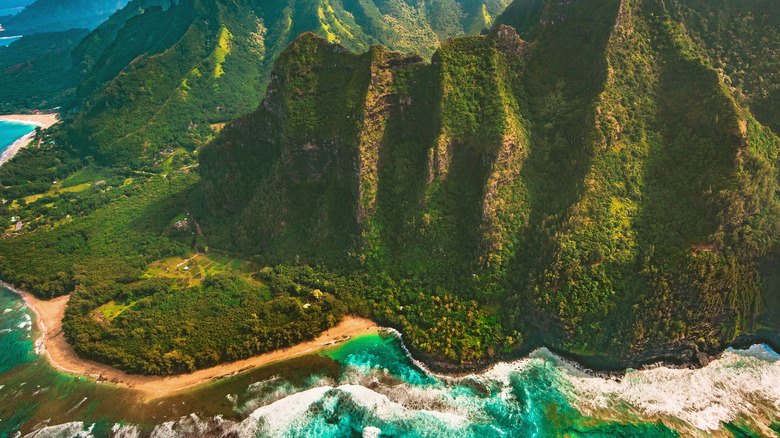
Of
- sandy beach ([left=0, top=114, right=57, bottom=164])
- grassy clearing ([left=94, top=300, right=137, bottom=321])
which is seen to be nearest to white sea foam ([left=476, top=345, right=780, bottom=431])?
grassy clearing ([left=94, top=300, right=137, bottom=321])

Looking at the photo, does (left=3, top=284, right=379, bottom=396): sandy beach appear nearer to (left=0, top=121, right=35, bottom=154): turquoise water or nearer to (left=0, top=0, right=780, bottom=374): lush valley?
(left=0, top=0, right=780, bottom=374): lush valley

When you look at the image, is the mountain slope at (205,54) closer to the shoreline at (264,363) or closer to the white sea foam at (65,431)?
the shoreline at (264,363)

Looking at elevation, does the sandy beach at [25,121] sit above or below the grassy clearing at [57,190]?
above

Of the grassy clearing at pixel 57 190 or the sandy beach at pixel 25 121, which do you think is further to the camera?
the sandy beach at pixel 25 121

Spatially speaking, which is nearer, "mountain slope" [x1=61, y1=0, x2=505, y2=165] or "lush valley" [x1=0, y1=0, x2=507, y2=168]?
"lush valley" [x1=0, y1=0, x2=507, y2=168]

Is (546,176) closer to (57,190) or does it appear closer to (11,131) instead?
(57,190)

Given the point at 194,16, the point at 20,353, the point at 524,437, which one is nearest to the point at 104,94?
the point at 194,16

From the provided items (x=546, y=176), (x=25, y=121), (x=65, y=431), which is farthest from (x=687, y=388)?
(x=25, y=121)

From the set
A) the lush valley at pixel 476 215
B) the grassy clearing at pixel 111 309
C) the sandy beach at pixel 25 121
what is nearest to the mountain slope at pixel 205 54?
the sandy beach at pixel 25 121
